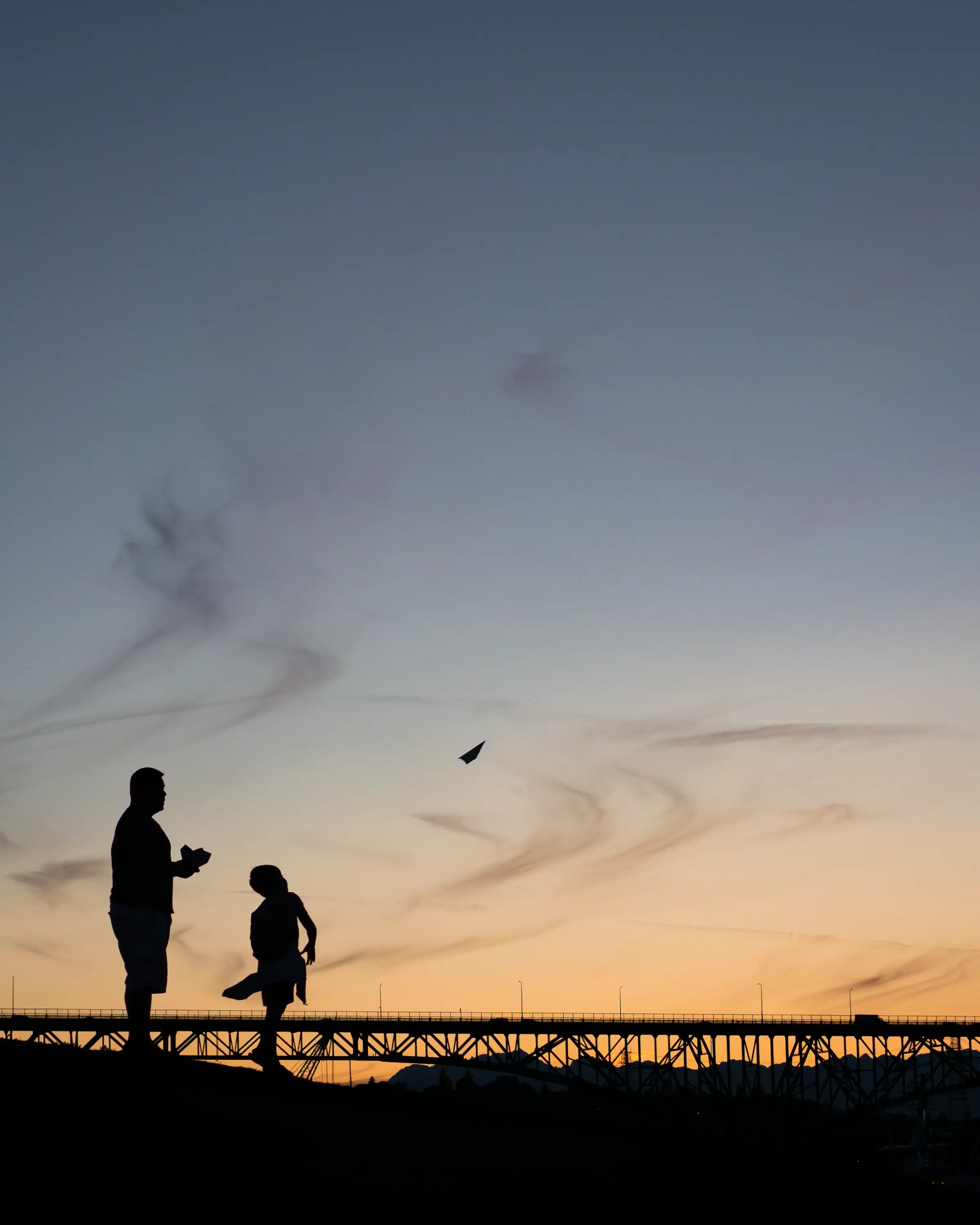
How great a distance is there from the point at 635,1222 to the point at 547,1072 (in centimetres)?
8799

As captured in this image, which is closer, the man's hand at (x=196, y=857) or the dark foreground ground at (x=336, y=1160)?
the dark foreground ground at (x=336, y=1160)

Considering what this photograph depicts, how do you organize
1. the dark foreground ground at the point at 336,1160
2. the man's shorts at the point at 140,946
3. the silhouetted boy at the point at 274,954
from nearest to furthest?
the dark foreground ground at the point at 336,1160
the man's shorts at the point at 140,946
the silhouetted boy at the point at 274,954

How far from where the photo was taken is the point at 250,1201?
31.4 ft

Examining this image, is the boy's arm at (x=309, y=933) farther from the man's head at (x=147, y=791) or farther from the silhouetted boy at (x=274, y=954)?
the man's head at (x=147, y=791)

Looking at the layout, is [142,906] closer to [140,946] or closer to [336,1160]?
[140,946]

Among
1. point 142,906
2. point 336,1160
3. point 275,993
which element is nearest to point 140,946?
point 142,906

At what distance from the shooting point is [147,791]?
1398 cm

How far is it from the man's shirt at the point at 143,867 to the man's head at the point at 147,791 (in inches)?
4.6

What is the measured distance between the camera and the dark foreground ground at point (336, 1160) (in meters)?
9.48

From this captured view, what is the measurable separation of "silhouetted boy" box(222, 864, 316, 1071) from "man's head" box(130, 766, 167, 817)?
3808 mm

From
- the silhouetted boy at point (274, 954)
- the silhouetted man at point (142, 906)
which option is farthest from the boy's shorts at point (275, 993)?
the silhouetted man at point (142, 906)

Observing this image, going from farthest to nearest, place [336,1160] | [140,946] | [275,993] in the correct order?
1. [275,993]
2. [140,946]
3. [336,1160]

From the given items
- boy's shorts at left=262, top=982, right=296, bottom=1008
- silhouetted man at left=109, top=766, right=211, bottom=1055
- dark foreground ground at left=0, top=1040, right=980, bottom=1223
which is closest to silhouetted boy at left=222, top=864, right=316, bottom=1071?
boy's shorts at left=262, top=982, right=296, bottom=1008

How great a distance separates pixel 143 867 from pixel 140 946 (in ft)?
2.32
